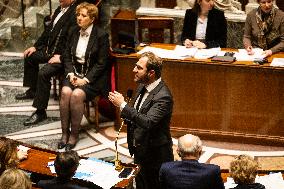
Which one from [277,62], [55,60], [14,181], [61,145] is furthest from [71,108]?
[14,181]

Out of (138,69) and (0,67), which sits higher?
(138,69)

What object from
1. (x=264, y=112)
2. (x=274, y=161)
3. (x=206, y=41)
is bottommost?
(x=274, y=161)

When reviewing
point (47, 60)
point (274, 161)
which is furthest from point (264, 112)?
point (47, 60)

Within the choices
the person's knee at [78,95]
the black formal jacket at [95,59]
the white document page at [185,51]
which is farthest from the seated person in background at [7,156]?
the white document page at [185,51]

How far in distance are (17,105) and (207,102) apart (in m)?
2.48

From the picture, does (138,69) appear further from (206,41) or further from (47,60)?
(47,60)

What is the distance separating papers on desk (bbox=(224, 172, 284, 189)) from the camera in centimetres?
439

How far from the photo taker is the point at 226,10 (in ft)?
27.1

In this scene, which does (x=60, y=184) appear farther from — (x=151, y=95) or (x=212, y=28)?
(x=212, y=28)

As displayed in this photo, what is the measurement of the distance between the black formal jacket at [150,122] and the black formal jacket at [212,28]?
2.27 meters

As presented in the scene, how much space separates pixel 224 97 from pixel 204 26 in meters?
0.96

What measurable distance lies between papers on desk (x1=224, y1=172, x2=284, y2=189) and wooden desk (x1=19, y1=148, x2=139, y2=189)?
72 cm

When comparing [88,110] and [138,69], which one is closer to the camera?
[138,69]

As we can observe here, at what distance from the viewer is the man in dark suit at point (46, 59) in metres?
7.07
